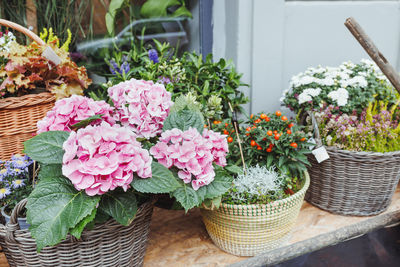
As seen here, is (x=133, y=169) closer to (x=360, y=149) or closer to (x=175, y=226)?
(x=175, y=226)

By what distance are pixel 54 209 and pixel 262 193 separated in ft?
2.77

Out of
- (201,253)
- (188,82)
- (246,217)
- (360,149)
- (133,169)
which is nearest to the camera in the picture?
(133,169)

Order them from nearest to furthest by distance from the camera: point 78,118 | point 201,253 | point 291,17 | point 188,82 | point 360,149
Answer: point 78,118
point 201,253
point 360,149
point 188,82
point 291,17

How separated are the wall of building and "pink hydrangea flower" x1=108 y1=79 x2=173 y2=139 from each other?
3.25ft

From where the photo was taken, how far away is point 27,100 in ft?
4.71

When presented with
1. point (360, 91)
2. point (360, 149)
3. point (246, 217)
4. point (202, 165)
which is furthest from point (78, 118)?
point (360, 91)

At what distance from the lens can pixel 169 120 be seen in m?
1.26

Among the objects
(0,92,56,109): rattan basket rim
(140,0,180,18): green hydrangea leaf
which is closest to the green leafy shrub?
(0,92,56,109): rattan basket rim

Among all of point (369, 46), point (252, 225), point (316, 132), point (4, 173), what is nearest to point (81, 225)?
point (4, 173)

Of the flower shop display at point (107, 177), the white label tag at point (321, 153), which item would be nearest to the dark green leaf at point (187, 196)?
the flower shop display at point (107, 177)

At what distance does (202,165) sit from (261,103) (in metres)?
1.19

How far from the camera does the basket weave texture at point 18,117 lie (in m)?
1.41

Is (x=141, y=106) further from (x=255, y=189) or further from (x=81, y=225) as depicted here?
(x=255, y=189)

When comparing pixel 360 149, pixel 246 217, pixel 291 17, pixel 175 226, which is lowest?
pixel 175 226
